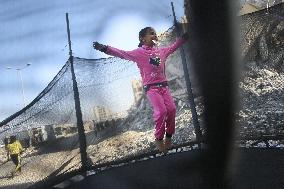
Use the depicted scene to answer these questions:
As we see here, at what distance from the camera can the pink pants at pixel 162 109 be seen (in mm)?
2789

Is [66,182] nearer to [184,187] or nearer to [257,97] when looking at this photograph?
[184,187]

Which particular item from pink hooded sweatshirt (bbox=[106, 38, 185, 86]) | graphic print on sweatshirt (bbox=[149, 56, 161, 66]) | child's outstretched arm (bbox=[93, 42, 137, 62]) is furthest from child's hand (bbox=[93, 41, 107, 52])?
graphic print on sweatshirt (bbox=[149, 56, 161, 66])

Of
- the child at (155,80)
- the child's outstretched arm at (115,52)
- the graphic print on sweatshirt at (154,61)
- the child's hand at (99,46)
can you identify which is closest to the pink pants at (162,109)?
the child at (155,80)

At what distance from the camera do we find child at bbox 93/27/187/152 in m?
2.80

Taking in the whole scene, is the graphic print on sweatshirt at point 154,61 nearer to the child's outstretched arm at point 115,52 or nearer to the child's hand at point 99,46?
the child's outstretched arm at point 115,52

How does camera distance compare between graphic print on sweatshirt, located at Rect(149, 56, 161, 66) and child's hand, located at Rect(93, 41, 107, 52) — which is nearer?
child's hand, located at Rect(93, 41, 107, 52)

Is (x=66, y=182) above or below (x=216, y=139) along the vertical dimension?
below

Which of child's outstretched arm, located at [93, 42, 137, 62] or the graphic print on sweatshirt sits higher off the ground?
child's outstretched arm, located at [93, 42, 137, 62]

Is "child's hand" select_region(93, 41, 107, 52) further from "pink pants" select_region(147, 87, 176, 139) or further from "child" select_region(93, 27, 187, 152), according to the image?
"pink pants" select_region(147, 87, 176, 139)

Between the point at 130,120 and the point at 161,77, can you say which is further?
the point at 130,120

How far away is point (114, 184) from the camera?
10.1 feet

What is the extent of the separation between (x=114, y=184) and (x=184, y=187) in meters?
0.87

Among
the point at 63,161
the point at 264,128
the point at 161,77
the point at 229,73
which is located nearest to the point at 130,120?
the point at 264,128

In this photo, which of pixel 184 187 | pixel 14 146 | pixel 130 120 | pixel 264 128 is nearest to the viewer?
pixel 184 187
